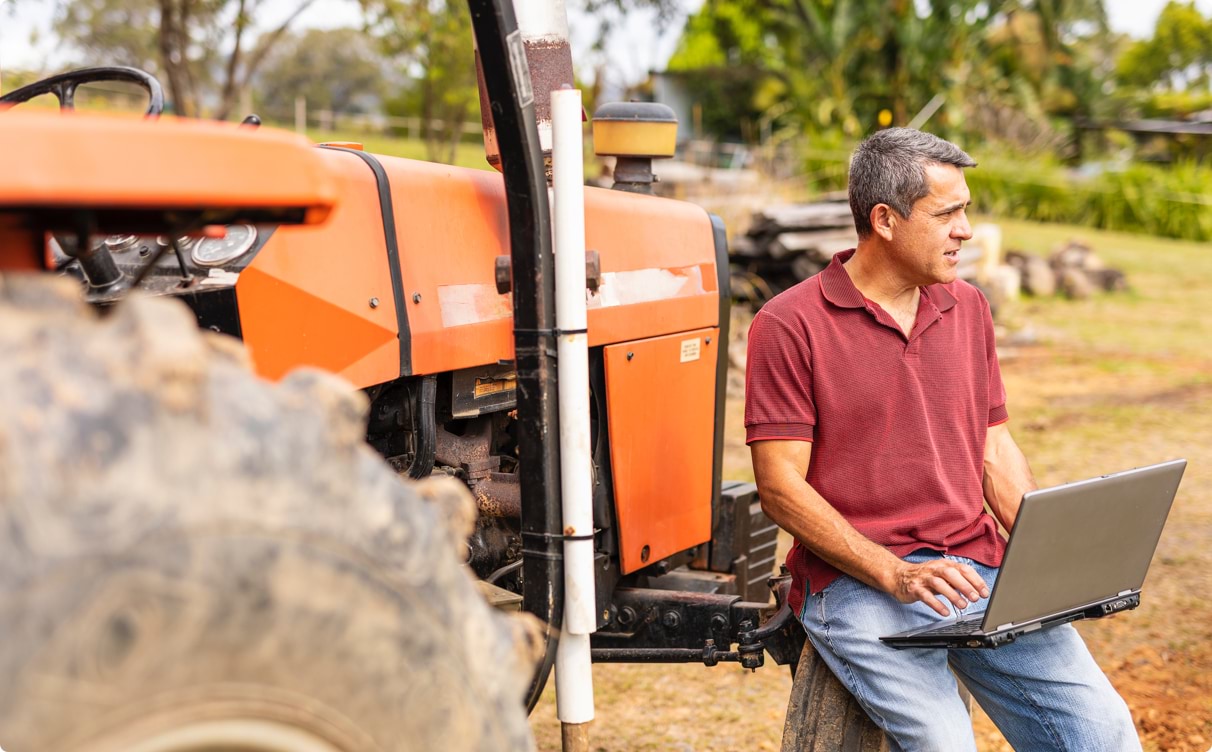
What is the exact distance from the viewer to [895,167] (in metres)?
2.61

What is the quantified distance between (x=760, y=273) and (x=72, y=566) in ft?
28.6

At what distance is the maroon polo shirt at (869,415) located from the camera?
253 centimetres

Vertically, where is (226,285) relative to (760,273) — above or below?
above

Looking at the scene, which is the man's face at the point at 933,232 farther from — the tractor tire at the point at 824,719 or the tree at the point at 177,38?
the tree at the point at 177,38

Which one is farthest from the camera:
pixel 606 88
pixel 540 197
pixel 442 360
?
pixel 606 88

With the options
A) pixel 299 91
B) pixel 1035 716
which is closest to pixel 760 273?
pixel 1035 716

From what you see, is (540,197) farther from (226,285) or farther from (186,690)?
(186,690)

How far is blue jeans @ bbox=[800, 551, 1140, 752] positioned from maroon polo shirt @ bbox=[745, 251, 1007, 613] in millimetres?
118

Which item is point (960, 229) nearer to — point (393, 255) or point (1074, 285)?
point (393, 255)

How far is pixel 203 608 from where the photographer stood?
1035 millimetres

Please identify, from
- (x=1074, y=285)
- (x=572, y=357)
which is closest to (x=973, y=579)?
(x=572, y=357)

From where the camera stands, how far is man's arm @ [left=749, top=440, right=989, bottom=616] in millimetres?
2297

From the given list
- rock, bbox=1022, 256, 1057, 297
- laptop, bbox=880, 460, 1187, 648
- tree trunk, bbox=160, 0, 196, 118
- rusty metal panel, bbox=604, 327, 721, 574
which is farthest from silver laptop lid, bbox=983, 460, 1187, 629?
rock, bbox=1022, 256, 1057, 297

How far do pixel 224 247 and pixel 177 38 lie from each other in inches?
380
